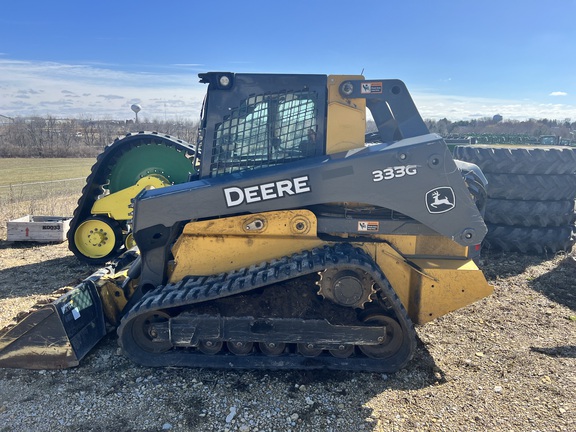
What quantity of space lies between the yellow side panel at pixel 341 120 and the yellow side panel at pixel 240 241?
0.72m

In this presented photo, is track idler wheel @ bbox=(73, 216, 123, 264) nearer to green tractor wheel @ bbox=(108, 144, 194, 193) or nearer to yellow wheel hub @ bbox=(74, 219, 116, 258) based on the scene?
yellow wheel hub @ bbox=(74, 219, 116, 258)

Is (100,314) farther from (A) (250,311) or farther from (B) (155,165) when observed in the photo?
(B) (155,165)

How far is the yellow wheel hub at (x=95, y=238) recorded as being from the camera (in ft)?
24.7

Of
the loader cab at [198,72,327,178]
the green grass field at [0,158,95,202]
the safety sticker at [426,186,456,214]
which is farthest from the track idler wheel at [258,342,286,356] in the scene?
the green grass field at [0,158,95,202]

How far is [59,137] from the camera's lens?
4709cm

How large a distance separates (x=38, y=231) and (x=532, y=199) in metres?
9.28

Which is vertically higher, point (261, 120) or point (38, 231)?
point (261, 120)

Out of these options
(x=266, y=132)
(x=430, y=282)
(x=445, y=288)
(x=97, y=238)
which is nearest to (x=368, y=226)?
(x=430, y=282)

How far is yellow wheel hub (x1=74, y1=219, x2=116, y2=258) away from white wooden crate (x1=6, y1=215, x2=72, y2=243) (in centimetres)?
133

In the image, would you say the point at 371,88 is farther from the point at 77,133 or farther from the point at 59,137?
the point at 77,133

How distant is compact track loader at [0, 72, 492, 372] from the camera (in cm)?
388

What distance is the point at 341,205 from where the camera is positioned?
4.23 metres

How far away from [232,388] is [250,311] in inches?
26.8

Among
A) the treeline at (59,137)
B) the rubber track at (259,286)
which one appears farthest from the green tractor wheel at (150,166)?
the treeline at (59,137)
